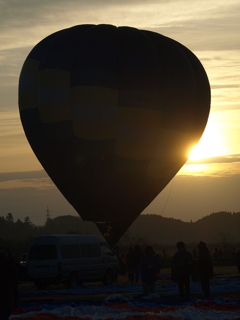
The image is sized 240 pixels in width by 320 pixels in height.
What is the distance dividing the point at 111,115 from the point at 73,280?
332 inches

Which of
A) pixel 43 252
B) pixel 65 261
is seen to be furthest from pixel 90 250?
pixel 43 252

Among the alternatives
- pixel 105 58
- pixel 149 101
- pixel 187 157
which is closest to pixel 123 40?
pixel 105 58

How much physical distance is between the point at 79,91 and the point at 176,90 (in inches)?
189

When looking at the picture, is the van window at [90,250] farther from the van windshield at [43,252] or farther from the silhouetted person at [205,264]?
the silhouetted person at [205,264]

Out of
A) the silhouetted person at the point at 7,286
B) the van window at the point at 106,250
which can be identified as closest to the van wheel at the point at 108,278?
the van window at the point at 106,250

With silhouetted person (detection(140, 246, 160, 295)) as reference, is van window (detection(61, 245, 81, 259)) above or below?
above

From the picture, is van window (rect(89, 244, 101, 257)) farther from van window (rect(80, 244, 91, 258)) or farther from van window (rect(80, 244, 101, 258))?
van window (rect(80, 244, 91, 258))

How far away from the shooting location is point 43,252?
77.4 feet

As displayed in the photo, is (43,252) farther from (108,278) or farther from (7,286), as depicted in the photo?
(7,286)

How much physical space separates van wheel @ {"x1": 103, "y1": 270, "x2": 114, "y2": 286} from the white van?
64 mm

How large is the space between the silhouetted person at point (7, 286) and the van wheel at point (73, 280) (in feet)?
41.2

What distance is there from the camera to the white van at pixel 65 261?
23094 millimetres

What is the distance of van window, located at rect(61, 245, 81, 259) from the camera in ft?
76.9

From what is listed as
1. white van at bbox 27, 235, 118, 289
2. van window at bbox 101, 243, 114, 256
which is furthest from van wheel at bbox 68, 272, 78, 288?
van window at bbox 101, 243, 114, 256
